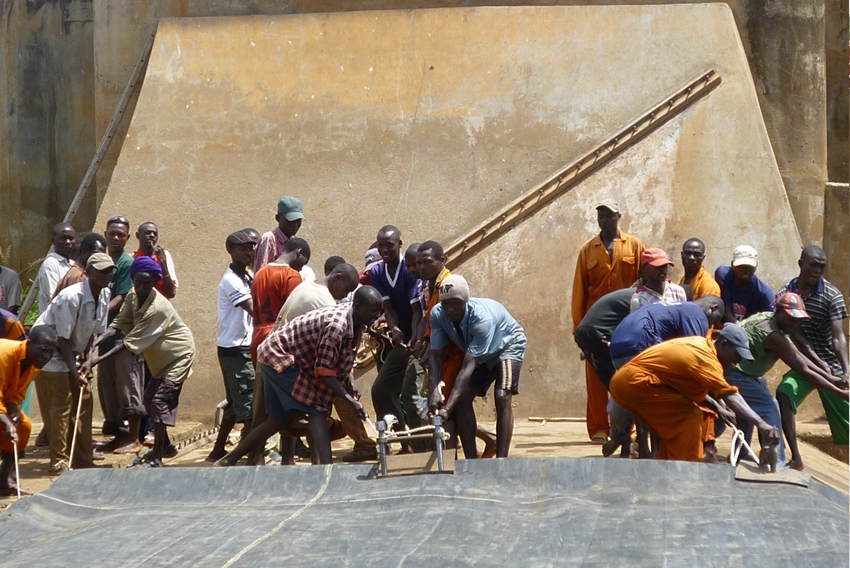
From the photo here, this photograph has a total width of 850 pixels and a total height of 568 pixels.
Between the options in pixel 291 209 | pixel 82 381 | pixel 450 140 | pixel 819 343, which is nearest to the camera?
pixel 82 381

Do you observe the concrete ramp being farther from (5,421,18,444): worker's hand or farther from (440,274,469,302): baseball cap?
(440,274,469,302): baseball cap

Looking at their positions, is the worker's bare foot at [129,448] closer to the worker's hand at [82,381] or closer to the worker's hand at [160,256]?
the worker's hand at [82,381]

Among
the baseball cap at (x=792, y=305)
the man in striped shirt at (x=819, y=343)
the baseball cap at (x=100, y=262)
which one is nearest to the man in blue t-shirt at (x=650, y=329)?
the baseball cap at (x=792, y=305)

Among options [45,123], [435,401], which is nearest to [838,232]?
[435,401]

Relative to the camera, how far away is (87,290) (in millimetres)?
7273

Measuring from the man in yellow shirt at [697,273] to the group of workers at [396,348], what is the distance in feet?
0.04

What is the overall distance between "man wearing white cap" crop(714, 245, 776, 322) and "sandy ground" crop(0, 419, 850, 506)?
0.90 metres

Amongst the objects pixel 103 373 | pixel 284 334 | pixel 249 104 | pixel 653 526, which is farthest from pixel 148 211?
pixel 653 526

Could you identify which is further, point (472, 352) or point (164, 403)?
point (164, 403)

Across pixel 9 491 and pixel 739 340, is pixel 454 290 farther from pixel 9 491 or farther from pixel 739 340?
pixel 9 491

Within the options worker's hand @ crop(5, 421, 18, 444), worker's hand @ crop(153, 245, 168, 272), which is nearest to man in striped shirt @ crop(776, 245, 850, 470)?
worker's hand @ crop(153, 245, 168, 272)

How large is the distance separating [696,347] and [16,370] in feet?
12.1

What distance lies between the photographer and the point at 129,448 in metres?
8.13

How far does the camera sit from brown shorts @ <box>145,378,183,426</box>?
24.5 feet
